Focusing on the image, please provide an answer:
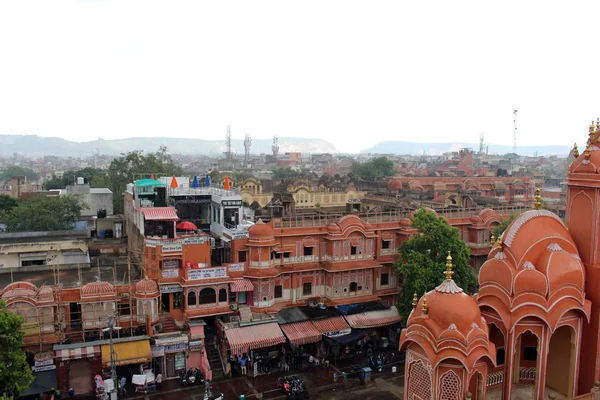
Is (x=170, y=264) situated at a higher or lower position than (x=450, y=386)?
higher

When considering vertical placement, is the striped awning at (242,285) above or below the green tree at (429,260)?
below

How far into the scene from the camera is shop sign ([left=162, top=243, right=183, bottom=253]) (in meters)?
28.5

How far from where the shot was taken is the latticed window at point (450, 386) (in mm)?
14719

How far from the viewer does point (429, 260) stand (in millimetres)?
29422

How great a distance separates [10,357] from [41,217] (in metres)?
31.4

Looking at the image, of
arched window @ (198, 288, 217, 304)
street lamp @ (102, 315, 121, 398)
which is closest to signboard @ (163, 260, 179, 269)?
arched window @ (198, 288, 217, 304)

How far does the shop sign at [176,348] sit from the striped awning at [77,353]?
3433mm

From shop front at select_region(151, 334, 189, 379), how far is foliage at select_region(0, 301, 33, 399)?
6689 mm

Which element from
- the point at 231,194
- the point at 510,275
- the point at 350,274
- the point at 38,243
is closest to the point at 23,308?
the point at 38,243

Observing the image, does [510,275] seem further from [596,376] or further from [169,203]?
[169,203]

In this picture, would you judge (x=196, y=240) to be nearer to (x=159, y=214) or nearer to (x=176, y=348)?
(x=159, y=214)

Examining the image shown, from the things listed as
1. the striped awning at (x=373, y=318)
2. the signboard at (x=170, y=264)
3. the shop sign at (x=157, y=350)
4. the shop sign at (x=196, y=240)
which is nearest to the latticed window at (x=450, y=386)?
the striped awning at (x=373, y=318)

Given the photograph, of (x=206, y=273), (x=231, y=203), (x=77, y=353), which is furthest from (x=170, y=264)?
(x=231, y=203)

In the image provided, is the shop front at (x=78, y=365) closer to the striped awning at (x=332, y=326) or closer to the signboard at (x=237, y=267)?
the signboard at (x=237, y=267)
